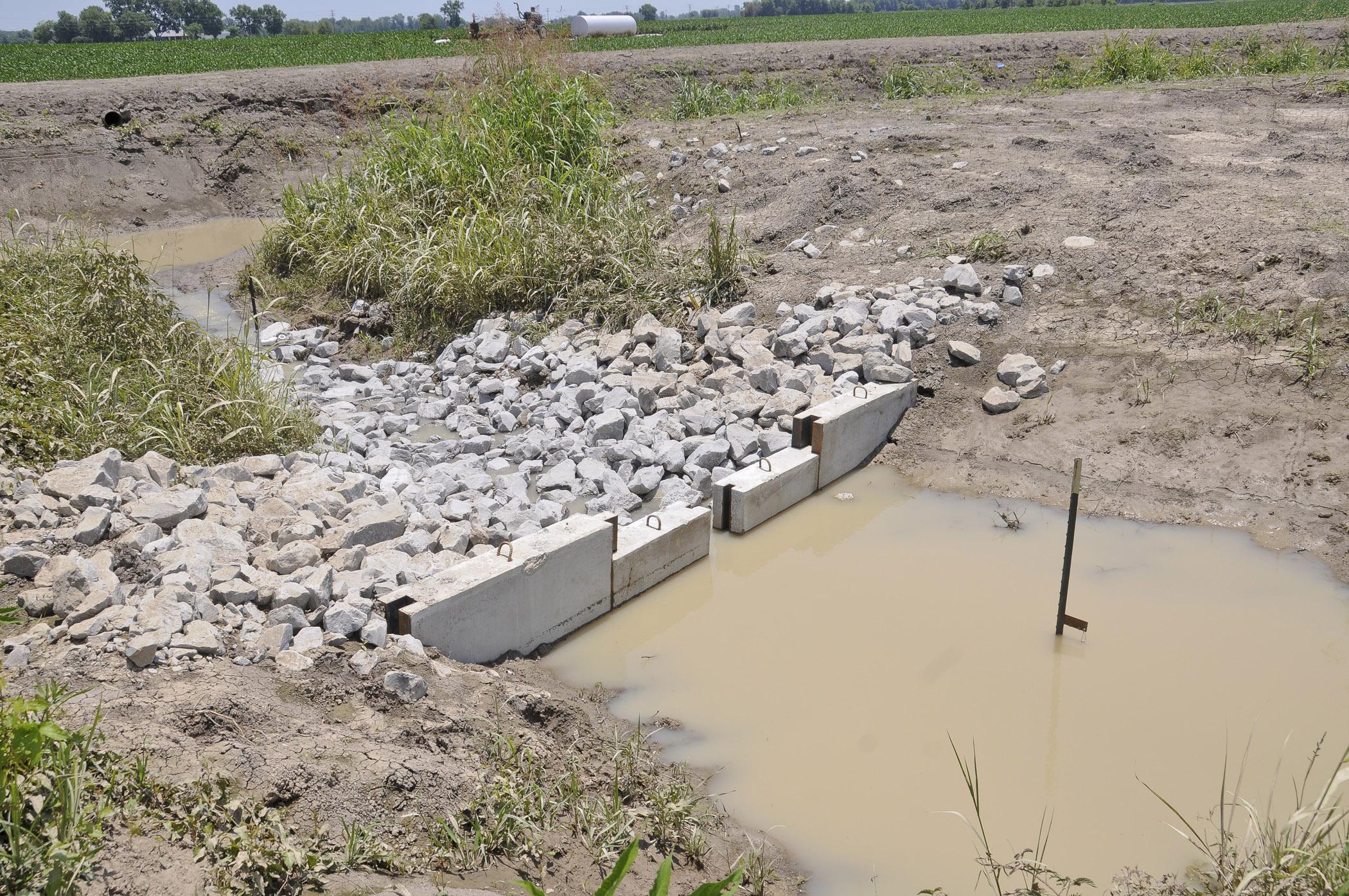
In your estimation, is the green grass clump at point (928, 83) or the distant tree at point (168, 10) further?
the distant tree at point (168, 10)

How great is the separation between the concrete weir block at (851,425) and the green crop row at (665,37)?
6606 mm

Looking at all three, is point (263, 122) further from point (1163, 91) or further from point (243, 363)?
point (1163, 91)

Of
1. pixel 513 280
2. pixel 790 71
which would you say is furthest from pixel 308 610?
pixel 790 71

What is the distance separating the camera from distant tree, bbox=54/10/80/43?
5916cm

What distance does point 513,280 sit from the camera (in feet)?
24.6

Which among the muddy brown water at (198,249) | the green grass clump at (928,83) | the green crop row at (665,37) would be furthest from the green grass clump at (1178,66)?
the muddy brown water at (198,249)

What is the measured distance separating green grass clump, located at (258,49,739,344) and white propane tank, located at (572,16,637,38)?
18266 millimetres

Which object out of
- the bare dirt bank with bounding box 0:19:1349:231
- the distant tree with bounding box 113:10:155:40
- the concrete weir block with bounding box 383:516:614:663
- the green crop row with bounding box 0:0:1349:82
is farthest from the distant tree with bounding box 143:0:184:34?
the concrete weir block with bounding box 383:516:614:663

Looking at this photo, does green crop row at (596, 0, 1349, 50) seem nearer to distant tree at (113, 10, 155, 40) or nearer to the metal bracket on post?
the metal bracket on post

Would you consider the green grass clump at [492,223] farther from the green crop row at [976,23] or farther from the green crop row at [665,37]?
the green crop row at [976,23]

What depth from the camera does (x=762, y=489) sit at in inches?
203

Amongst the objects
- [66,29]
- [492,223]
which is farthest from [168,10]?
[492,223]

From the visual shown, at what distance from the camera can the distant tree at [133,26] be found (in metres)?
63.0

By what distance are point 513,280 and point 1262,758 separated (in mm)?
5749
